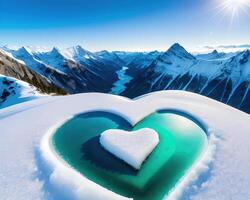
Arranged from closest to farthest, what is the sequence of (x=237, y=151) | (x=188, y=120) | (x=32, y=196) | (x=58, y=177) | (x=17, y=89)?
(x=32, y=196), (x=58, y=177), (x=237, y=151), (x=188, y=120), (x=17, y=89)

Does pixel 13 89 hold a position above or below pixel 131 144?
below

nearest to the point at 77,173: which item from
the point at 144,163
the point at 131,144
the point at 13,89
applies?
the point at 144,163

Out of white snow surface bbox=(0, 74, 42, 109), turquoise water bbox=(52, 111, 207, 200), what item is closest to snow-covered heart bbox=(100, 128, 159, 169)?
turquoise water bbox=(52, 111, 207, 200)

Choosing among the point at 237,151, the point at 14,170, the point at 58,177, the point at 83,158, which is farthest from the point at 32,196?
the point at 237,151

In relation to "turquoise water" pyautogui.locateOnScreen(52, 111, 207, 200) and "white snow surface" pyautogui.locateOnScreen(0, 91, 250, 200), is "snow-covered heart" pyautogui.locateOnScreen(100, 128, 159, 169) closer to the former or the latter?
"turquoise water" pyautogui.locateOnScreen(52, 111, 207, 200)

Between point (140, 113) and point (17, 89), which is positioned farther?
point (17, 89)

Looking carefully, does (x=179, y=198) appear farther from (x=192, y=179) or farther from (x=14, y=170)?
(x=14, y=170)

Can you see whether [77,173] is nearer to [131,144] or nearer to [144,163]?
[144,163]
